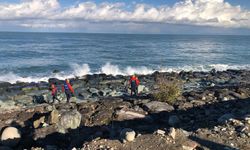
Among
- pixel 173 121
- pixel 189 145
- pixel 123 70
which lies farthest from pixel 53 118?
pixel 123 70

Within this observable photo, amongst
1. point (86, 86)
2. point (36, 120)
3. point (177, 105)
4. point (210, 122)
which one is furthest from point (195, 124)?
point (86, 86)

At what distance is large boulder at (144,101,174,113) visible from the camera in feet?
65.4

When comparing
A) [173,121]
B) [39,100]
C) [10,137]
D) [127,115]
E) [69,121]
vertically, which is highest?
[173,121]

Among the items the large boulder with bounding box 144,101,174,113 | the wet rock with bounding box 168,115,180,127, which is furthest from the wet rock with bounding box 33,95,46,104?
the wet rock with bounding box 168,115,180,127

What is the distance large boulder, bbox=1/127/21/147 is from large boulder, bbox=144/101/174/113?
311 inches

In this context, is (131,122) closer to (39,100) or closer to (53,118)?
(53,118)

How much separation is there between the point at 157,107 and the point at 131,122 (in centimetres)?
281

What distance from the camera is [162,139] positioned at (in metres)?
12.4

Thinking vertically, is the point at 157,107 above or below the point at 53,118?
below

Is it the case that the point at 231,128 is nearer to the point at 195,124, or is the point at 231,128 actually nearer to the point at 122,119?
the point at 195,124

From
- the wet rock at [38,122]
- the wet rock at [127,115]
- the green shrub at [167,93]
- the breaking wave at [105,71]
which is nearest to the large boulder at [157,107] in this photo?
the green shrub at [167,93]

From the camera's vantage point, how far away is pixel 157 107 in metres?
20.2

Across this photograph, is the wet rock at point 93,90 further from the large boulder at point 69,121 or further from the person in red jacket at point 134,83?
the large boulder at point 69,121

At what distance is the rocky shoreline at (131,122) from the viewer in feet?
40.8
